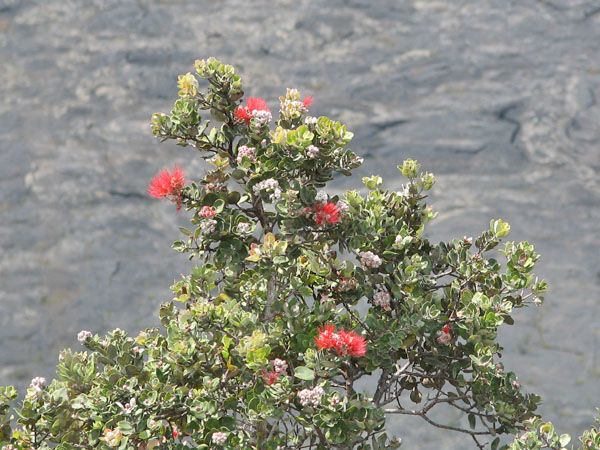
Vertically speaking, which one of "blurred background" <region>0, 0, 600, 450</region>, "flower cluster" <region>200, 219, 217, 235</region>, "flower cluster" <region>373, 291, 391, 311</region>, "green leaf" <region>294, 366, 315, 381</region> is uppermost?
"blurred background" <region>0, 0, 600, 450</region>

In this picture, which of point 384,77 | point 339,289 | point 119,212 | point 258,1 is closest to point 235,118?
point 339,289

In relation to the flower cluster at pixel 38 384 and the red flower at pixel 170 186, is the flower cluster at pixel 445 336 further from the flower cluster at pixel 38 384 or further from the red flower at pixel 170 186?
the flower cluster at pixel 38 384

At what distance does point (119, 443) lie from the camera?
92.4 inches

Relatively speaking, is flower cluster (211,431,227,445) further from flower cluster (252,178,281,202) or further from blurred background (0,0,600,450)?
blurred background (0,0,600,450)

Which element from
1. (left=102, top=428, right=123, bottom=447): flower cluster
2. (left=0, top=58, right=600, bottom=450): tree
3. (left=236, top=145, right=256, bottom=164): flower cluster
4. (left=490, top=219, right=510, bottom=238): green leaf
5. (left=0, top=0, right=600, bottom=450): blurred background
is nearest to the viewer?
(left=102, top=428, right=123, bottom=447): flower cluster

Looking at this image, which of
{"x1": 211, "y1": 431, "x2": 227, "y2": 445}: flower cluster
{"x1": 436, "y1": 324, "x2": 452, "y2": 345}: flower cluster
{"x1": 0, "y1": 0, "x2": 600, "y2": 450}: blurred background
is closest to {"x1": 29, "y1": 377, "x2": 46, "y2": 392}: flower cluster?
{"x1": 211, "y1": 431, "x2": 227, "y2": 445}: flower cluster

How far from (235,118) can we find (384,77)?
21.4 ft

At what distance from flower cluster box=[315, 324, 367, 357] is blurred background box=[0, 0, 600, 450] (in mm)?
5000

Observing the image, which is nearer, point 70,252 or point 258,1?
point 70,252

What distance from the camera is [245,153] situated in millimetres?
2572

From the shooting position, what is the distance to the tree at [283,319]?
2445 millimetres

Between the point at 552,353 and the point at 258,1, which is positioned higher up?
the point at 258,1

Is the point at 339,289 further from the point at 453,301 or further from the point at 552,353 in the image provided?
the point at 552,353

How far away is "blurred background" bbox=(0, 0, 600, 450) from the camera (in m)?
7.70
